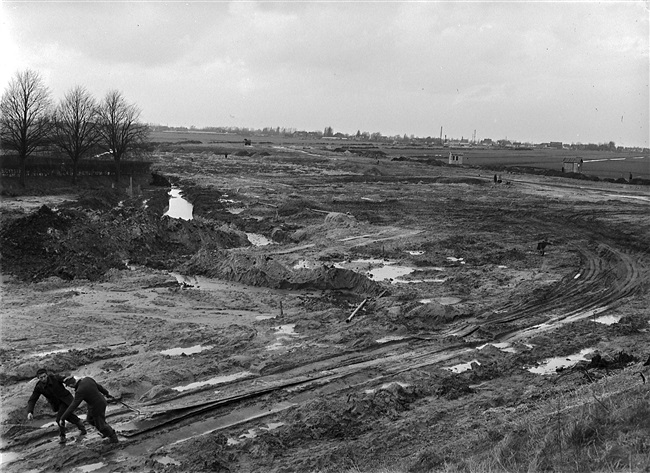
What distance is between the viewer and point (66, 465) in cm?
767

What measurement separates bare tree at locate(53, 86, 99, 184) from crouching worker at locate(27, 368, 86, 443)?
3525 cm

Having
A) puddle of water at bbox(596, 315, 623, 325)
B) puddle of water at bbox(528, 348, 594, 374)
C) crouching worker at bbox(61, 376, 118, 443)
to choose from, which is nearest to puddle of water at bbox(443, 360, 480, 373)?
puddle of water at bbox(528, 348, 594, 374)

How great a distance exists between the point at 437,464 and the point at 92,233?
17439 mm

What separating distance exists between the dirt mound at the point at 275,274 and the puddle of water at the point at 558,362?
619 cm

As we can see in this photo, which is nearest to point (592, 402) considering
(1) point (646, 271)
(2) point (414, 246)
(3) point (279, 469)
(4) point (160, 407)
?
(3) point (279, 469)

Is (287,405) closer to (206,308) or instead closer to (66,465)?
(66,465)

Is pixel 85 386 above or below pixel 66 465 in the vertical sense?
above

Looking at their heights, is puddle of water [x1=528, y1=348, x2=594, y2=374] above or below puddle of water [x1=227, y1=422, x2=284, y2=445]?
above

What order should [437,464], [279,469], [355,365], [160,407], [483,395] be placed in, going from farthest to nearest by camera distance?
[355,365], [483,395], [160,407], [279,469], [437,464]

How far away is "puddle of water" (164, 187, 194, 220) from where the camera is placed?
1419 inches

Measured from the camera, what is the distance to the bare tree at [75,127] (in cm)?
4091

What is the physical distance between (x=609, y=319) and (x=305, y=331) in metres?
7.81

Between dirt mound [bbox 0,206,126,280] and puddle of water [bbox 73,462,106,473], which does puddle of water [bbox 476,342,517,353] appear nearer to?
puddle of water [bbox 73,462,106,473]

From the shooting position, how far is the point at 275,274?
18.3 m
